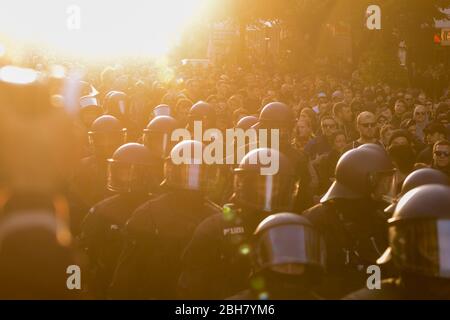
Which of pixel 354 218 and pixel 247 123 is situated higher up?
pixel 247 123

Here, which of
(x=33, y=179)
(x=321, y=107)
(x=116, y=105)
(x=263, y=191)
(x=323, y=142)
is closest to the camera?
(x=33, y=179)

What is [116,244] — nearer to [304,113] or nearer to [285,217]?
[285,217]

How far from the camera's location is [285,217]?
4.11 m

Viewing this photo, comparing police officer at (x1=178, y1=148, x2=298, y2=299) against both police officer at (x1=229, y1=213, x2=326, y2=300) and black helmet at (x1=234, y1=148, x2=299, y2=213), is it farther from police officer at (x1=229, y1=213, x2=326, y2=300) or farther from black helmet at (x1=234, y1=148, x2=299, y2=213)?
police officer at (x1=229, y1=213, x2=326, y2=300)

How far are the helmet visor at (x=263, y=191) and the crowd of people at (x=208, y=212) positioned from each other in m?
0.01

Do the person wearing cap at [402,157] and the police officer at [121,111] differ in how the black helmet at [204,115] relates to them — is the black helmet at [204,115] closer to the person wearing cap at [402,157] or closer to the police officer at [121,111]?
the police officer at [121,111]

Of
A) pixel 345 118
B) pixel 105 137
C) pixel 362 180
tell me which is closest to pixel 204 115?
pixel 105 137

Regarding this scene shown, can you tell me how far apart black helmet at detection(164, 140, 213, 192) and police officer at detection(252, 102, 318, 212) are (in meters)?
0.98

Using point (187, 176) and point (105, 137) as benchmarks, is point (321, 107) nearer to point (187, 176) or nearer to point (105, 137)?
point (105, 137)

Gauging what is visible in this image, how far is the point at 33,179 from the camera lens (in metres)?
1.88

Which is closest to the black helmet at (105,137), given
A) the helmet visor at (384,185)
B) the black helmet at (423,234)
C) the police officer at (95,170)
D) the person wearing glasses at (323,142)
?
the police officer at (95,170)

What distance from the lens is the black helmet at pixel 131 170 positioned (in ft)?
20.7

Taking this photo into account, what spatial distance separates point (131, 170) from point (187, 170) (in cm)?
84

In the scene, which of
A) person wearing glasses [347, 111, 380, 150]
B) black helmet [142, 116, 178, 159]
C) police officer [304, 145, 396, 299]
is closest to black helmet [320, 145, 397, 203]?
police officer [304, 145, 396, 299]
